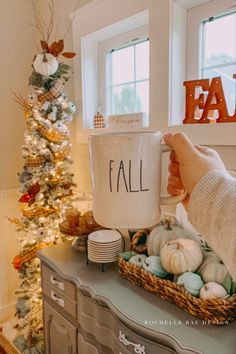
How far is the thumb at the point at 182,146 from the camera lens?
0.51 metres

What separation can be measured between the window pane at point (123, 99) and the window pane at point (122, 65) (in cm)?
5

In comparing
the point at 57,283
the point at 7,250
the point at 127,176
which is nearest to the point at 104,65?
the point at 57,283

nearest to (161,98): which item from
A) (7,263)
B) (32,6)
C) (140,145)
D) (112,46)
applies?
(112,46)

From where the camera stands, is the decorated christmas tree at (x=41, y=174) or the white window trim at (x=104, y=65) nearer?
the decorated christmas tree at (x=41, y=174)

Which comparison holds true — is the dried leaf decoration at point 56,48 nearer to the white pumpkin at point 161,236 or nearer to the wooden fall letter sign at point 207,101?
the wooden fall letter sign at point 207,101

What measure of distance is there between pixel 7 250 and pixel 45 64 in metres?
1.37

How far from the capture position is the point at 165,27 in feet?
4.26

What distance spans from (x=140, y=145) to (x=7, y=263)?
199cm

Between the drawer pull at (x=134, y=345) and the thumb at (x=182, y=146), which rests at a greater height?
the thumb at (x=182, y=146)

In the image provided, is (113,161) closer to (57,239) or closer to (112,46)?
(57,239)

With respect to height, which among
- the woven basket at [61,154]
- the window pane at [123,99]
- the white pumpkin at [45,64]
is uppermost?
the white pumpkin at [45,64]

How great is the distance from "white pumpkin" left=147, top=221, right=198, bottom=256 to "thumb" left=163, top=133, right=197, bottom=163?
60 cm

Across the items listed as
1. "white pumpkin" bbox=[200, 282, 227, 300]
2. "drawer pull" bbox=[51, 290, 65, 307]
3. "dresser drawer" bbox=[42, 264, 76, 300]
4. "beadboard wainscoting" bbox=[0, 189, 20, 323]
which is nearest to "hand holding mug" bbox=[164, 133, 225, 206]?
"white pumpkin" bbox=[200, 282, 227, 300]

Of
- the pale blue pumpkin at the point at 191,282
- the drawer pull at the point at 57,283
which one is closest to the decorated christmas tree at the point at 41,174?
the drawer pull at the point at 57,283
